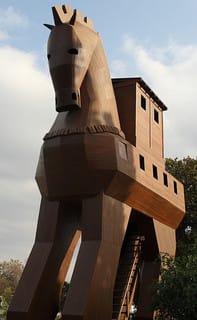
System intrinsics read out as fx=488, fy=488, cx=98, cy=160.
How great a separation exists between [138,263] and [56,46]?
9.73 m

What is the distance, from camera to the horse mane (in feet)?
55.9

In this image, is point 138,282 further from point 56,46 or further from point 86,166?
point 56,46

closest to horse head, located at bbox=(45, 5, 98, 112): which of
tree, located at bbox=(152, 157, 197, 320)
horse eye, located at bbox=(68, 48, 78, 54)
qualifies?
horse eye, located at bbox=(68, 48, 78, 54)

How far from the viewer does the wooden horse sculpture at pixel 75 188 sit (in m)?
15.8

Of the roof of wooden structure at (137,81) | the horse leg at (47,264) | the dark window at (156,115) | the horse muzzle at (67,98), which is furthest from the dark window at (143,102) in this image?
the horse leg at (47,264)

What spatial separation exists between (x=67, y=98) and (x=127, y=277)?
301 inches

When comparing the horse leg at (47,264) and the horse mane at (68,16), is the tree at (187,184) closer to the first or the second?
the horse leg at (47,264)

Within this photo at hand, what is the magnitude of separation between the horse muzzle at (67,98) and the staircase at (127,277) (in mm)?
6997

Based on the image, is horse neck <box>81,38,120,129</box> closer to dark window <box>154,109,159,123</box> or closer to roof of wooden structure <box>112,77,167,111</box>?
roof of wooden structure <box>112,77,167,111</box>

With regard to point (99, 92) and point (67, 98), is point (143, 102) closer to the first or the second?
point (99, 92)

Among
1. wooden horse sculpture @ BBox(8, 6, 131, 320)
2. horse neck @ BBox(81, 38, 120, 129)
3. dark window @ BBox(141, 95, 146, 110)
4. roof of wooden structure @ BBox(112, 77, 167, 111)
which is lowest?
wooden horse sculpture @ BBox(8, 6, 131, 320)

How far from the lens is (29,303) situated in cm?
1578

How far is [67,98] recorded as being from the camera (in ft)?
54.0

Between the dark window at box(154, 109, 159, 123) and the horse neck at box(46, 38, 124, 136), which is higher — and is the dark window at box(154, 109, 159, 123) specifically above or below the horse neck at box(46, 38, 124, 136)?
above
